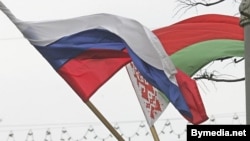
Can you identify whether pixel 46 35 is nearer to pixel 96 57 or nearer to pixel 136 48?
pixel 96 57

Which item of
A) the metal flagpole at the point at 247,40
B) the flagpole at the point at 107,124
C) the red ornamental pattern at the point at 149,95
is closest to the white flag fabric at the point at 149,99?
the red ornamental pattern at the point at 149,95

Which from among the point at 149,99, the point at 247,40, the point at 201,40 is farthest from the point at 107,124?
the point at 201,40

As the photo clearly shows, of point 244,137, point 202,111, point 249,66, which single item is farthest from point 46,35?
point 244,137

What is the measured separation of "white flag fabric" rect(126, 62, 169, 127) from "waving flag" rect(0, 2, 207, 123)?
13.4 inches

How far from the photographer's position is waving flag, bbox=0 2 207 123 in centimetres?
704

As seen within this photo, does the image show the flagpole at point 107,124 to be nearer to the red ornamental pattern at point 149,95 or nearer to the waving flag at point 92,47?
the waving flag at point 92,47

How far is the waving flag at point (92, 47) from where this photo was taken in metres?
7.04

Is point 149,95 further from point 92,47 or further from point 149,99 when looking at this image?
point 92,47

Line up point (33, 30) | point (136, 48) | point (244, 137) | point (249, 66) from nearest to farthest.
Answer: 1. point (244, 137)
2. point (249, 66)
3. point (136, 48)
4. point (33, 30)

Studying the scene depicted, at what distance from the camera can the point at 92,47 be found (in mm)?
7656

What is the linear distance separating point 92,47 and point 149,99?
948 millimetres

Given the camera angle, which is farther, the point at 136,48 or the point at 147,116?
the point at 147,116

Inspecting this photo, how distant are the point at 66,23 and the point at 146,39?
111cm

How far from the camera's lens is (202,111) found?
707cm
